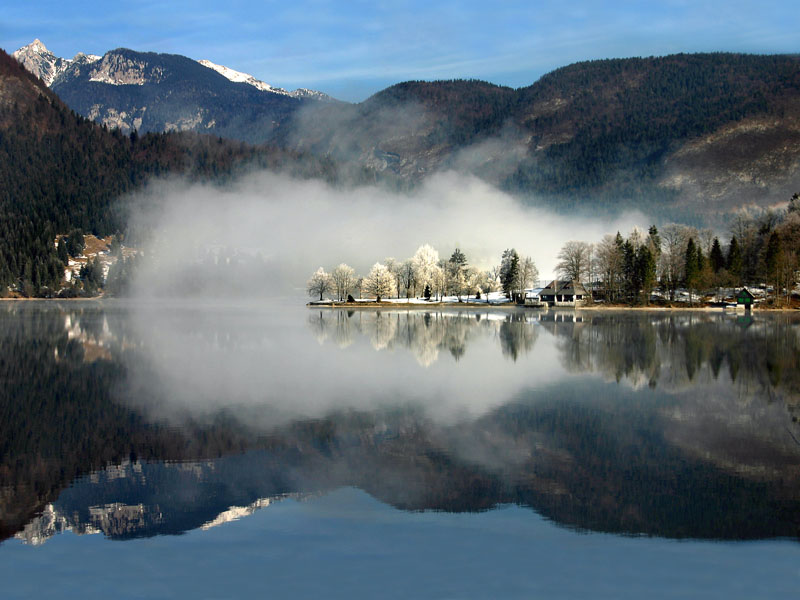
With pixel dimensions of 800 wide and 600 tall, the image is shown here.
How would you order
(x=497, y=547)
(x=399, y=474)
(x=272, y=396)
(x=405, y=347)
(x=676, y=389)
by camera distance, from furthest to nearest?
(x=405, y=347) < (x=676, y=389) < (x=272, y=396) < (x=399, y=474) < (x=497, y=547)

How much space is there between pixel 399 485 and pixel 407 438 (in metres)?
4.43

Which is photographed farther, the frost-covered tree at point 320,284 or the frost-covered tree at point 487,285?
the frost-covered tree at point 487,285

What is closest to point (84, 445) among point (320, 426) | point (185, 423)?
point (185, 423)

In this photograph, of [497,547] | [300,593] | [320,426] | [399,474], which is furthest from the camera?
[320,426]

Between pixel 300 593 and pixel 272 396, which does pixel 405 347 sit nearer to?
pixel 272 396

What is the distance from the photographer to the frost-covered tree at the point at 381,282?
15625cm

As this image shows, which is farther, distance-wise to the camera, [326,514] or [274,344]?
[274,344]

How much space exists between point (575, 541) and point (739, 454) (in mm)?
8579

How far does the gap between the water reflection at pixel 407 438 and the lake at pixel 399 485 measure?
0.28 feet

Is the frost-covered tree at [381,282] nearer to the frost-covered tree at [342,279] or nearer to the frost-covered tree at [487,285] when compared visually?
the frost-covered tree at [342,279]

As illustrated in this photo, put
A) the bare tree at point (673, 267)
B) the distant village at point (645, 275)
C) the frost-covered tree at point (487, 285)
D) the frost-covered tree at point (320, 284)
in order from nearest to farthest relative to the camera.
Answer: the distant village at point (645, 275), the bare tree at point (673, 267), the frost-covered tree at point (320, 284), the frost-covered tree at point (487, 285)

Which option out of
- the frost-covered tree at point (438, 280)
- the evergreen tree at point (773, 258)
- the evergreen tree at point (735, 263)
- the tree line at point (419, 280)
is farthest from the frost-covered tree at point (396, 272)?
Result: the evergreen tree at point (773, 258)

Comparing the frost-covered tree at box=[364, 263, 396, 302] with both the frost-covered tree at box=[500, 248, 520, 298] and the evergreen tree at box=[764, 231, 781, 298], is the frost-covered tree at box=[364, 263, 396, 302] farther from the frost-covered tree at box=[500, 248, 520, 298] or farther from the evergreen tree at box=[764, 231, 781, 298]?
the evergreen tree at box=[764, 231, 781, 298]

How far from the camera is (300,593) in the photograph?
10.6 m
